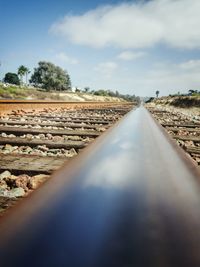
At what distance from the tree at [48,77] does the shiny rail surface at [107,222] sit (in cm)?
8568

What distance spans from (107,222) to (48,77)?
88108 millimetres

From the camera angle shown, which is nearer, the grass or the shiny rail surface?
the shiny rail surface

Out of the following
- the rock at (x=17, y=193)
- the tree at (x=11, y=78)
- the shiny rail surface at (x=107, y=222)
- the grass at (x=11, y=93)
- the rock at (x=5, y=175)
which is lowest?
the grass at (x=11, y=93)

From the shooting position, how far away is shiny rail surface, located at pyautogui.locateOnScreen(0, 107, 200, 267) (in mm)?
619

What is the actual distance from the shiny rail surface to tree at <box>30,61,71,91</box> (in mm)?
85678

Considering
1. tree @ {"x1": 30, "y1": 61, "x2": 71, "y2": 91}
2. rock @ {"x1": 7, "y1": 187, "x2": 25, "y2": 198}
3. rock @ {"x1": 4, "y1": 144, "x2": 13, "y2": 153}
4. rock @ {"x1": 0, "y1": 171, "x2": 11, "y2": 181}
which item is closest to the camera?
rock @ {"x1": 7, "y1": 187, "x2": 25, "y2": 198}

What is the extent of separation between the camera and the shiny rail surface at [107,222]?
2.03 feet

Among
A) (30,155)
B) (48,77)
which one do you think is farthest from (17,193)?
(48,77)

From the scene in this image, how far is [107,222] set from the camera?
0.77 meters

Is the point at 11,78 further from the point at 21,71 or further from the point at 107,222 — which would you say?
the point at 107,222

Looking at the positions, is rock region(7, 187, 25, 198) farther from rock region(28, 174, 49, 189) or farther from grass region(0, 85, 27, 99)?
grass region(0, 85, 27, 99)

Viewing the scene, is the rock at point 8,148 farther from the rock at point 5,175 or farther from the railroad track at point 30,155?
the rock at point 5,175

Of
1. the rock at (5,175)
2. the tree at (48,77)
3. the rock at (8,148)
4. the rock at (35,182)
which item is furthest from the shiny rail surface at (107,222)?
the tree at (48,77)

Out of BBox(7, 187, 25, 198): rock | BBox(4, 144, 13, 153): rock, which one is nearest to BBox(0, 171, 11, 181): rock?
BBox(7, 187, 25, 198): rock
